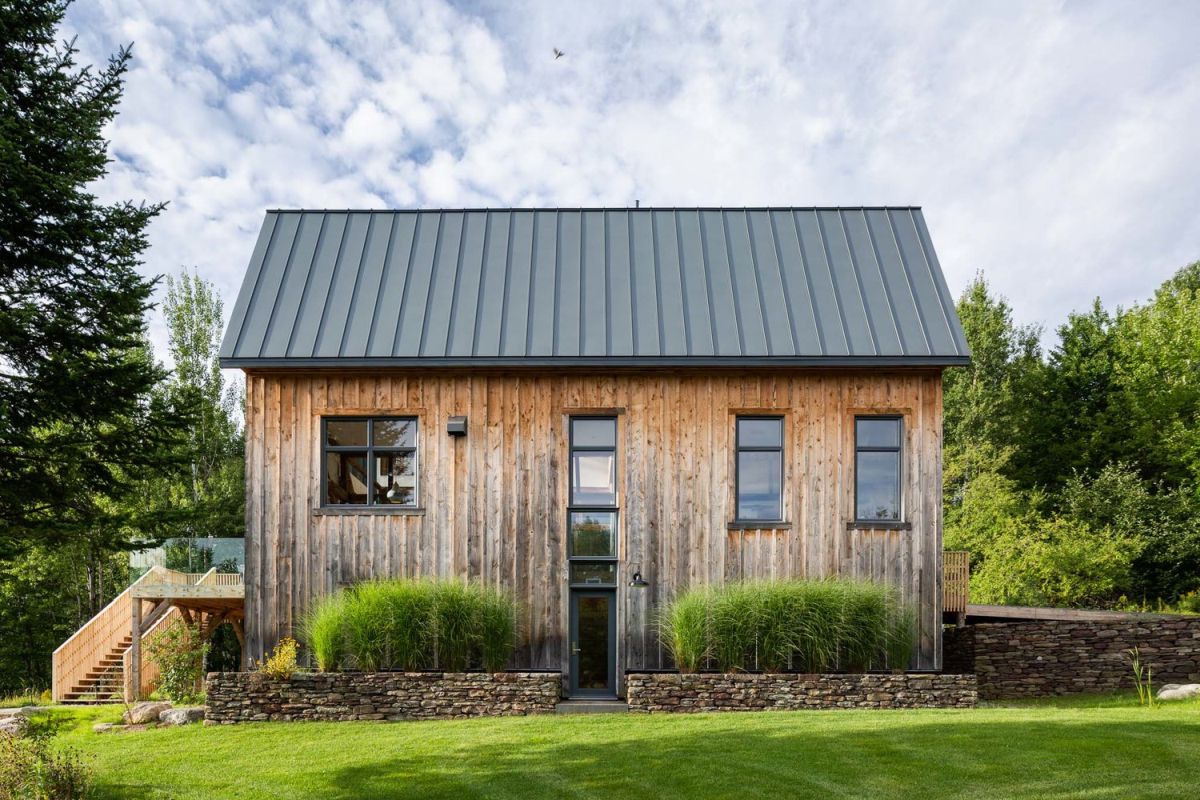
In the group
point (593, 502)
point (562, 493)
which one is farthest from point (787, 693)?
point (562, 493)

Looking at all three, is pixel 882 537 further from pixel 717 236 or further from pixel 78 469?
pixel 78 469

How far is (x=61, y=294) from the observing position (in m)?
11.2

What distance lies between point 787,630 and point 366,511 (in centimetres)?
633

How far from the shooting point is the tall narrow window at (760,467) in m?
13.1

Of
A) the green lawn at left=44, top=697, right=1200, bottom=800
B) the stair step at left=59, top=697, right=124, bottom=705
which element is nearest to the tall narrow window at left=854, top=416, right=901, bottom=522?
the green lawn at left=44, top=697, right=1200, bottom=800

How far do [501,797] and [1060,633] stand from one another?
33.6ft

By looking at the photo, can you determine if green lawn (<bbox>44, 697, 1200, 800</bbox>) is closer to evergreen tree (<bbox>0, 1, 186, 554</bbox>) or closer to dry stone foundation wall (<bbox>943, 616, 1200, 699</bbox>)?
dry stone foundation wall (<bbox>943, 616, 1200, 699</bbox>)

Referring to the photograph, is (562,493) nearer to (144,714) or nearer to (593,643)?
(593,643)

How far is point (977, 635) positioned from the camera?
13875mm

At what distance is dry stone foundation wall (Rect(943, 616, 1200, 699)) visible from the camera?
13.7 meters

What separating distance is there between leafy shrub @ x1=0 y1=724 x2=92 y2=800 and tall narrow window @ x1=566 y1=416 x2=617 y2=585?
22.1 feet

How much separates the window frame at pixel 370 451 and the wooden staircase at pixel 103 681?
26.5 feet

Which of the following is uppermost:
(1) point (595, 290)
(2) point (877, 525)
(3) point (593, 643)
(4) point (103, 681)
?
(1) point (595, 290)

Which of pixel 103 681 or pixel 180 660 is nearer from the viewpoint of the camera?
pixel 180 660
